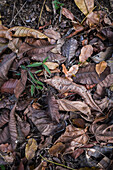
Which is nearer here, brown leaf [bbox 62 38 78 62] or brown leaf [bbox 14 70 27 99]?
brown leaf [bbox 14 70 27 99]

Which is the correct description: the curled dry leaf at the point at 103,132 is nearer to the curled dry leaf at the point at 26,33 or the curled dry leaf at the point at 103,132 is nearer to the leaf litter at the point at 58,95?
the leaf litter at the point at 58,95

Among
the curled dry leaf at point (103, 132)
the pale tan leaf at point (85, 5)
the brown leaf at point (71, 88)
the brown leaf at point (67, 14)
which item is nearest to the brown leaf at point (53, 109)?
the brown leaf at point (71, 88)

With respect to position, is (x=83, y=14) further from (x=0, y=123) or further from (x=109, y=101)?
(x=0, y=123)

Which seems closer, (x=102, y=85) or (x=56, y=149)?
(x=56, y=149)

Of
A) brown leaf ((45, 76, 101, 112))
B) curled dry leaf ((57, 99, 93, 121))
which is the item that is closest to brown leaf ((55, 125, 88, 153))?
curled dry leaf ((57, 99, 93, 121))

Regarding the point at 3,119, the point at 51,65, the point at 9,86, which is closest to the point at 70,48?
the point at 51,65

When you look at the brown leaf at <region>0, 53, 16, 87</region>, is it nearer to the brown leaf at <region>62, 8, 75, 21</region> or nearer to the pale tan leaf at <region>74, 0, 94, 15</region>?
the brown leaf at <region>62, 8, 75, 21</region>

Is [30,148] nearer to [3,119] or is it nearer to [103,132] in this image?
[3,119]
